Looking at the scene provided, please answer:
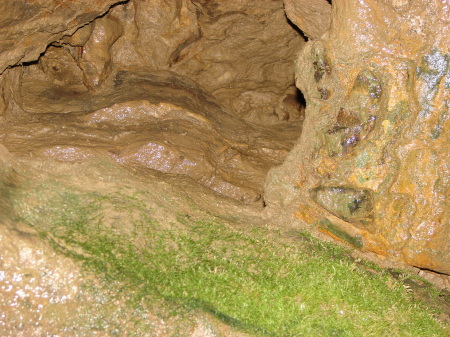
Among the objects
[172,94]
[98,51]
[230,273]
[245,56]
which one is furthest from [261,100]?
[230,273]

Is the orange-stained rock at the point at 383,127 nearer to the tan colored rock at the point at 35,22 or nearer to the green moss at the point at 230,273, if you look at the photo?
the green moss at the point at 230,273

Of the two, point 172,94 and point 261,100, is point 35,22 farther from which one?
point 261,100

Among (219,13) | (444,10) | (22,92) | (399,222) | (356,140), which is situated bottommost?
(22,92)

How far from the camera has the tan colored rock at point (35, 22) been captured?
11.9ft

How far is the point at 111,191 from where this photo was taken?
127 inches

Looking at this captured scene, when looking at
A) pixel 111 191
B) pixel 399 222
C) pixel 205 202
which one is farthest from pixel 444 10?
pixel 111 191

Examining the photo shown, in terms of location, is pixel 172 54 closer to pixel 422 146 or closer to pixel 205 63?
pixel 205 63

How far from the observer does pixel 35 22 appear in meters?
3.81

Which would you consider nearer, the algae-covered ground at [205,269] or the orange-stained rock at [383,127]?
the algae-covered ground at [205,269]

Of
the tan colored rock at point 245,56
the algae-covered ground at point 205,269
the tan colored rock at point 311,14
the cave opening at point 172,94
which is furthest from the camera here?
the tan colored rock at point 245,56

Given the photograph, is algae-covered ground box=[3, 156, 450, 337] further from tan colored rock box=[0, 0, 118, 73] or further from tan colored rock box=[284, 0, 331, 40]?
tan colored rock box=[284, 0, 331, 40]

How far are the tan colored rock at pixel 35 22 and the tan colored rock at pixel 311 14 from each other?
1913 millimetres

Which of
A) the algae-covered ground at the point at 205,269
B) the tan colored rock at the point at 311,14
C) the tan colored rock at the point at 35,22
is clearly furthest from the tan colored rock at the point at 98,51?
the tan colored rock at the point at 311,14

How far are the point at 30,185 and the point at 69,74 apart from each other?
2.77m
